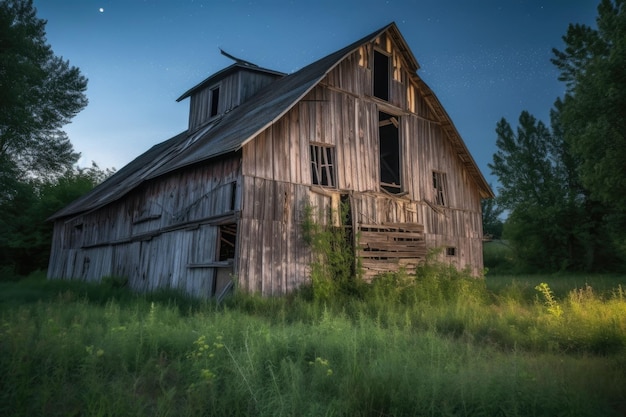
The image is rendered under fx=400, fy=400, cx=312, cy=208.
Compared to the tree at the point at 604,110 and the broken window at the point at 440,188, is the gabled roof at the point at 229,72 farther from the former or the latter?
the tree at the point at 604,110

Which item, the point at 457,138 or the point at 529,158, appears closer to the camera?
the point at 457,138

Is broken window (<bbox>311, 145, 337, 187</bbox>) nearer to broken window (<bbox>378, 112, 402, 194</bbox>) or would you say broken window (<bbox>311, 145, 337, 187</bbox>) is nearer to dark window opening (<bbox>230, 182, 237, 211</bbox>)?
dark window opening (<bbox>230, 182, 237, 211</bbox>)

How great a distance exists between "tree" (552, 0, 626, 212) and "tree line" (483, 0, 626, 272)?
36mm

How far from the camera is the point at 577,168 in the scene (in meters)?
21.4

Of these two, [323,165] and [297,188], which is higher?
[323,165]

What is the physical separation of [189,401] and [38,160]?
3239 cm

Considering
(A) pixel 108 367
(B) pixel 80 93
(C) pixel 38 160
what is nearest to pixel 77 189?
(C) pixel 38 160

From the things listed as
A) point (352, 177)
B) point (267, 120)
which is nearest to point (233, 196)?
point (267, 120)

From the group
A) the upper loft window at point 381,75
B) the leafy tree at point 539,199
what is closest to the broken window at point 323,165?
the upper loft window at point 381,75

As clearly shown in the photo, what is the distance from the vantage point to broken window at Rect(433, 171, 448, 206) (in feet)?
53.7

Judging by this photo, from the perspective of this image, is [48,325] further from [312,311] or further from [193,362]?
[312,311]

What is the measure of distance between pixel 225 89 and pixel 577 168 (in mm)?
18846

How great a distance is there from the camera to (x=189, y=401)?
3.84 m

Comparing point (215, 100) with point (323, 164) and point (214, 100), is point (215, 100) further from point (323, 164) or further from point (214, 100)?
point (323, 164)
